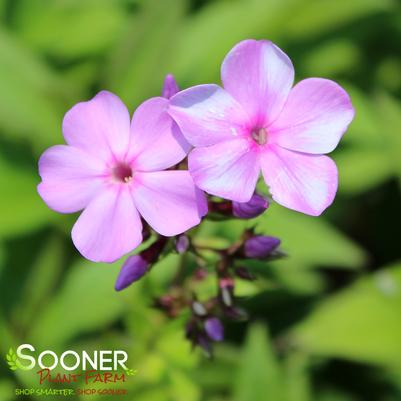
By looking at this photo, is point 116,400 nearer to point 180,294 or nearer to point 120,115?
point 180,294

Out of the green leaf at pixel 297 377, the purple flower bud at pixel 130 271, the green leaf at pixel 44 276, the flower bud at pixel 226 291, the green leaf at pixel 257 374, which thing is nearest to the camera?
the purple flower bud at pixel 130 271

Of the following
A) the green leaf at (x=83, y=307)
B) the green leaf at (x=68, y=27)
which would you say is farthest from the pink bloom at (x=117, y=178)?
the green leaf at (x=68, y=27)

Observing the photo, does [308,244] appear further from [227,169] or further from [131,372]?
[227,169]

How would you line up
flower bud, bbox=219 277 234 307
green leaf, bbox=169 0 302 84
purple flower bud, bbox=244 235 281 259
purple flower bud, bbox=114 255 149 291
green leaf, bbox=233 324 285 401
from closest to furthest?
purple flower bud, bbox=114 255 149 291 → purple flower bud, bbox=244 235 281 259 → flower bud, bbox=219 277 234 307 → green leaf, bbox=233 324 285 401 → green leaf, bbox=169 0 302 84

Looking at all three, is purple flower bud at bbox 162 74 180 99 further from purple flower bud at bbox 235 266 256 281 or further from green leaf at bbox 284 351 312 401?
green leaf at bbox 284 351 312 401

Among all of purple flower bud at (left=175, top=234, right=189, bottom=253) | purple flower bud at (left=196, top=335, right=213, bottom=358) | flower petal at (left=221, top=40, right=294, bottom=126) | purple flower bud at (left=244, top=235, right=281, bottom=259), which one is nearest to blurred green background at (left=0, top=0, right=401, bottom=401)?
purple flower bud at (left=196, top=335, right=213, bottom=358)

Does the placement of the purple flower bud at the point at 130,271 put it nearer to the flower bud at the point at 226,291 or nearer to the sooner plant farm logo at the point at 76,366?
the flower bud at the point at 226,291

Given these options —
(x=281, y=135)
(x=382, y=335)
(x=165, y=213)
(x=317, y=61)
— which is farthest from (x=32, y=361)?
(x=317, y=61)
